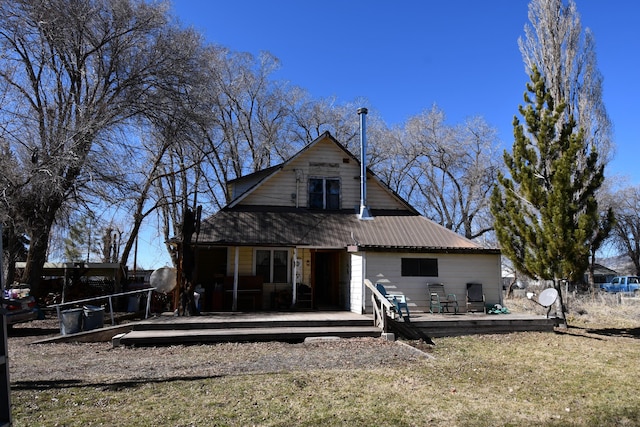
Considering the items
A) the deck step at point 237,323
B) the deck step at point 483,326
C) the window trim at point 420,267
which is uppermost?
the window trim at point 420,267

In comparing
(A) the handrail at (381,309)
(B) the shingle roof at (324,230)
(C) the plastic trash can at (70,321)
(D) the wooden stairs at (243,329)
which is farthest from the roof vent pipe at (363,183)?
(C) the plastic trash can at (70,321)

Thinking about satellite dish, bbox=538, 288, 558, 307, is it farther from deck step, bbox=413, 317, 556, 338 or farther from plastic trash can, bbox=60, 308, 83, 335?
plastic trash can, bbox=60, 308, 83, 335

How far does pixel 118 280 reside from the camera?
59.6 feet

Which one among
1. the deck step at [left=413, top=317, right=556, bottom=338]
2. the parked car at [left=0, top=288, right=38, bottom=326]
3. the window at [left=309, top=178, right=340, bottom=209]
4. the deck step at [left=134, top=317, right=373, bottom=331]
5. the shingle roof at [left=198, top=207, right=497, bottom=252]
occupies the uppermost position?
the window at [left=309, top=178, right=340, bottom=209]

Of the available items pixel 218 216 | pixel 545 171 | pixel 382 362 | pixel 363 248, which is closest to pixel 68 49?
pixel 218 216

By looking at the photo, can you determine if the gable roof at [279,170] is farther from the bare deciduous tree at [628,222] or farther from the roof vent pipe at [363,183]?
the bare deciduous tree at [628,222]

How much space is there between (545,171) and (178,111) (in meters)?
12.5

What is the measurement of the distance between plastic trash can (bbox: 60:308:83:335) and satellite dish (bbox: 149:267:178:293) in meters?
2.38

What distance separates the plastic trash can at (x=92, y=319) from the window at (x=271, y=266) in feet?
16.4

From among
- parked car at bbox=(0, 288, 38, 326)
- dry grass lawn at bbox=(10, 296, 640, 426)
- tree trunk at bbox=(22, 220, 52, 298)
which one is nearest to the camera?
dry grass lawn at bbox=(10, 296, 640, 426)

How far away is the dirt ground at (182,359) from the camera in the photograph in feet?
23.3

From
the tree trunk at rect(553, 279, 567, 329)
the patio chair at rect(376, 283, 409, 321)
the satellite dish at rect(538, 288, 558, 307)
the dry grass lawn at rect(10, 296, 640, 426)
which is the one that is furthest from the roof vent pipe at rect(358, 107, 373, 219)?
the dry grass lawn at rect(10, 296, 640, 426)

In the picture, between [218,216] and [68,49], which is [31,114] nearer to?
[68,49]

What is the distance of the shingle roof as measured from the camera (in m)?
13.9
